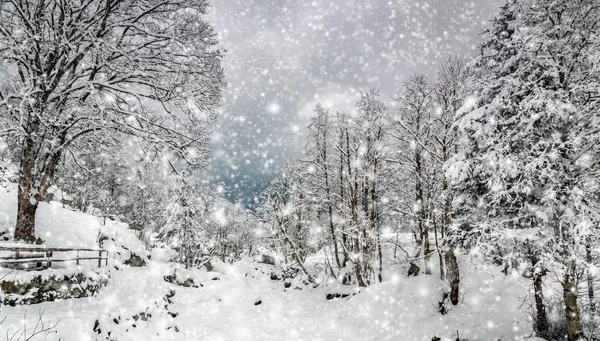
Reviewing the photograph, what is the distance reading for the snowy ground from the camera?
8.12m

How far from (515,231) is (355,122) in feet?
35.5

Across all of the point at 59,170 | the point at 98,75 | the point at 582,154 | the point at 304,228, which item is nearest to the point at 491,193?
the point at 582,154

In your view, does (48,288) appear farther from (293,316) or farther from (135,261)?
(135,261)

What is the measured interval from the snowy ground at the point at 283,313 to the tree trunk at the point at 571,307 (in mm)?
1332

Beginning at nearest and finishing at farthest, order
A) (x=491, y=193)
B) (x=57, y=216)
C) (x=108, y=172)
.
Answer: (x=491, y=193) → (x=57, y=216) → (x=108, y=172)

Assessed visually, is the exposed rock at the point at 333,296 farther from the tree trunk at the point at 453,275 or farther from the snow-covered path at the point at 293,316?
the tree trunk at the point at 453,275


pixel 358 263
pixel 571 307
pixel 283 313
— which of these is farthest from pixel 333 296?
pixel 571 307

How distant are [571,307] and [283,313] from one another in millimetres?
11519

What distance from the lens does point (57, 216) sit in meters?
17.7

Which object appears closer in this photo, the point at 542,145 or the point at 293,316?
the point at 542,145

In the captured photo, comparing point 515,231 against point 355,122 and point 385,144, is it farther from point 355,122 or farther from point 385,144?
point 355,122

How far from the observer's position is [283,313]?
1523 centimetres

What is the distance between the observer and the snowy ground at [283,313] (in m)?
8.12

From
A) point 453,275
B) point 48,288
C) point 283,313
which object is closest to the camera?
point 48,288
